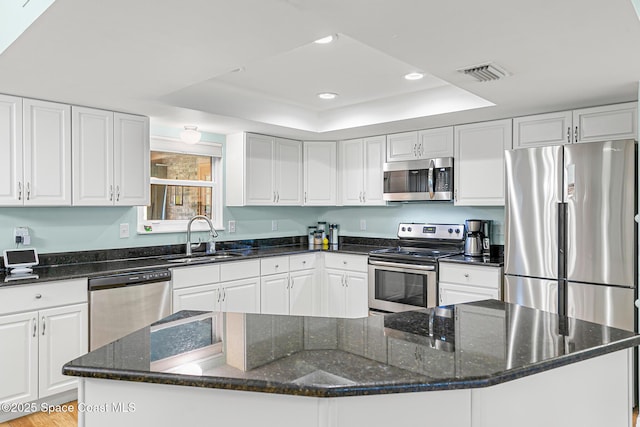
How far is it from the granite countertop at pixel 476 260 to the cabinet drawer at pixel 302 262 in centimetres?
142

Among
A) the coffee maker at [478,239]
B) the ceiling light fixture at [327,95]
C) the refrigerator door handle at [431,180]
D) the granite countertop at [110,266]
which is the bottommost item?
the granite countertop at [110,266]

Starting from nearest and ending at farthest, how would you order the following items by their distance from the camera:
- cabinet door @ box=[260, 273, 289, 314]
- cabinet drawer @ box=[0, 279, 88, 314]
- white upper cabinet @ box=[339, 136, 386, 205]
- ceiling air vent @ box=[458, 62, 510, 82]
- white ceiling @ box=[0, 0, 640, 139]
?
white ceiling @ box=[0, 0, 640, 139], ceiling air vent @ box=[458, 62, 510, 82], cabinet drawer @ box=[0, 279, 88, 314], cabinet door @ box=[260, 273, 289, 314], white upper cabinet @ box=[339, 136, 386, 205]

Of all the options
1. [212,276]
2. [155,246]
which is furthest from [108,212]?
[212,276]

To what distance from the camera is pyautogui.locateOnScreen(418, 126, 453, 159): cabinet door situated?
4.08 metres

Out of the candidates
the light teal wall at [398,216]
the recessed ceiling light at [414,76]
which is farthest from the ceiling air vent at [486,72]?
the light teal wall at [398,216]

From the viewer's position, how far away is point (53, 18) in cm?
181

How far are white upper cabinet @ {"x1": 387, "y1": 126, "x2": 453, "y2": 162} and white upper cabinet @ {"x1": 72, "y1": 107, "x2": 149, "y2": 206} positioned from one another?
7.65ft

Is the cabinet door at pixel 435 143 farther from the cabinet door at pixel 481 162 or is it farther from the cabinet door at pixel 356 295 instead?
the cabinet door at pixel 356 295

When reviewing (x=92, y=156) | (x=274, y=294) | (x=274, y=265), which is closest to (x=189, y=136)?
(x=92, y=156)

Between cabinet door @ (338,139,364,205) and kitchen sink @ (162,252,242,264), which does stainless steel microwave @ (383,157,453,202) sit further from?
kitchen sink @ (162,252,242,264)

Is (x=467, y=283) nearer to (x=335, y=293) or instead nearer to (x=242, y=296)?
(x=335, y=293)

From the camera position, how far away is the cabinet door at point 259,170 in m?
4.43

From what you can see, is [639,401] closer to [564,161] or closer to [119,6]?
[564,161]

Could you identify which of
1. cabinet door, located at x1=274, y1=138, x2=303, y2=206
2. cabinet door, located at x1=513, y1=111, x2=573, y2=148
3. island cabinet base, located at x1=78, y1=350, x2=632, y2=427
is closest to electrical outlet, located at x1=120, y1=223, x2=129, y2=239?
cabinet door, located at x1=274, y1=138, x2=303, y2=206
